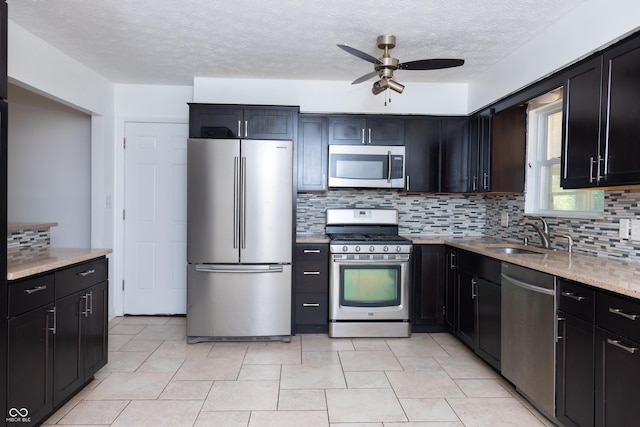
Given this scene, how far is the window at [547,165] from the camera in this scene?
10.3ft

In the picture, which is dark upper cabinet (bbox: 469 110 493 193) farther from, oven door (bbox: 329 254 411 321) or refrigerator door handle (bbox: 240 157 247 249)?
refrigerator door handle (bbox: 240 157 247 249)

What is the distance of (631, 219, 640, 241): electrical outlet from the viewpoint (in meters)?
2.42

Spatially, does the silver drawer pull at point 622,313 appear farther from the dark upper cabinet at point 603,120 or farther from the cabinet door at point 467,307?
the cabinet door at point 467,307

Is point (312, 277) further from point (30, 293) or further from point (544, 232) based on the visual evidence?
point (30, 293)

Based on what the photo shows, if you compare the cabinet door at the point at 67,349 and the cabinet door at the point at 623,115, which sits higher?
the cabinet door at the point at 623,115

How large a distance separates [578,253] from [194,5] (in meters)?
3.08

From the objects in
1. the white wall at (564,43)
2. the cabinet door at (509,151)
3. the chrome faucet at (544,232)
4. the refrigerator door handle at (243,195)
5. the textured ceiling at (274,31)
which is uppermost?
the textured ceiling at (274,31)

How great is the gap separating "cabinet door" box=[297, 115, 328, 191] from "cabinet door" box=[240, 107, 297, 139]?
0.91ft

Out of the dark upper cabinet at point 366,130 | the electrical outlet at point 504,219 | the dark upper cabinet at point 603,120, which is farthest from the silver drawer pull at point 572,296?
the dark upper cabinet at point 366,130

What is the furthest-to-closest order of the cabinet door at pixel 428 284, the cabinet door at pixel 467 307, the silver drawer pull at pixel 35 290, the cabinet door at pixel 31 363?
the cabinet door at pixel 428 284
the cabinet door at pixel 467 307
the silver drawer pull at pixel 35 290
the cabinet door at pixel 31 363

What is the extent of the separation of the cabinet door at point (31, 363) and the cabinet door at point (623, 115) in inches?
121

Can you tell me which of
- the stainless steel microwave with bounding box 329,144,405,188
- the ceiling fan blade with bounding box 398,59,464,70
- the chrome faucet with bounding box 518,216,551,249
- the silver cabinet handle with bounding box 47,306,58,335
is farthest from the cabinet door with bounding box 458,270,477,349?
the silver cabinet handle with bounding box 47,306,58,335

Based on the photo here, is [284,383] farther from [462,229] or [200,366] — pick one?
[462,229]

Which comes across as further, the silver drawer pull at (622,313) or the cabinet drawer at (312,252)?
the cabinet drawer at (312,252)
